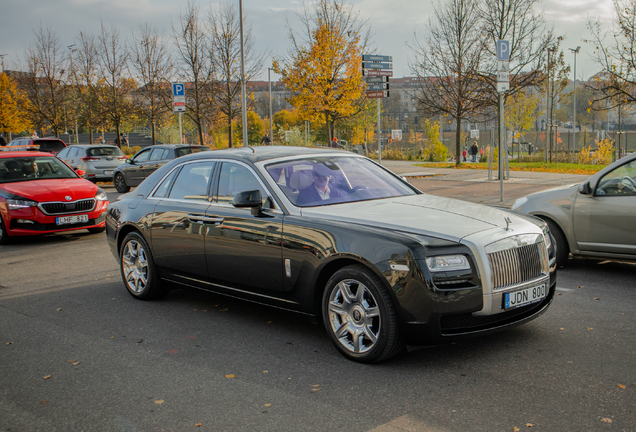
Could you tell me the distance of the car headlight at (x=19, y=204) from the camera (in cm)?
1025

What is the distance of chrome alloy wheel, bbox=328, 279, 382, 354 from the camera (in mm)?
4156

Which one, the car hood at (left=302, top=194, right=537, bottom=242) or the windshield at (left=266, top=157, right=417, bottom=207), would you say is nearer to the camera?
the car hood at (left=302, top=194, right=537, bottom=242)

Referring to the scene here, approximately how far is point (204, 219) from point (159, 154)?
15.5 metres

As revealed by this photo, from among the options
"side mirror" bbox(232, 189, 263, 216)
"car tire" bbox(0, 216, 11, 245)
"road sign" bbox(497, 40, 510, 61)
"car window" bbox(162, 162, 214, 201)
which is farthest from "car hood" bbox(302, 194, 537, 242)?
"road sign" bbox(497, 40, 510, 61)

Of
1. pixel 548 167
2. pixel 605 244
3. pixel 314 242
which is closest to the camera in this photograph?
pixel 314 242

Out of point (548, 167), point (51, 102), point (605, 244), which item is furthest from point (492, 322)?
point (51, 102)

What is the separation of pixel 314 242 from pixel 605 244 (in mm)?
4014

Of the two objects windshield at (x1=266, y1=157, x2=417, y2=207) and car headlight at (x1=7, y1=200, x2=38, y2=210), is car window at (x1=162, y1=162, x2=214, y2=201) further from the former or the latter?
car headlight at (x1=7, y1=200, x2=38, y2=210)

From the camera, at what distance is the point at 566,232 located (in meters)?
7.04

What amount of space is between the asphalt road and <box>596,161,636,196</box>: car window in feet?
4.04

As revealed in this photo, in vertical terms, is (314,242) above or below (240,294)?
above

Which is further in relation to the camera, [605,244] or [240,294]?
[605,244]

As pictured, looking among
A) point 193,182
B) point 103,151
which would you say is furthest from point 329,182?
point 103,151

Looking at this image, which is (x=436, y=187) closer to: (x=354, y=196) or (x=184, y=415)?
(x=354, y=196)
